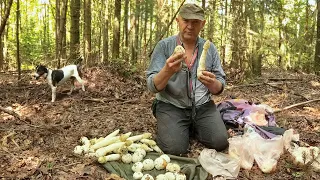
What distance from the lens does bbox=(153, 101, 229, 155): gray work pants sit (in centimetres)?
403

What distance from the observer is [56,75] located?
7211mm

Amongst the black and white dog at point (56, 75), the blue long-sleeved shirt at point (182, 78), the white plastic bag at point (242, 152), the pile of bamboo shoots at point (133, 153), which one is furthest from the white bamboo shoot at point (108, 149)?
the black and white dog at point (56, 75)

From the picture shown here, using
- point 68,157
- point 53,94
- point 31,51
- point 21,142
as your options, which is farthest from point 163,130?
point 31,51

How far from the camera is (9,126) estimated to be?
451cm

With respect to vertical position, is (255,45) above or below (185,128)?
above

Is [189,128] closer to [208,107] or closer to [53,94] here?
[208,107]

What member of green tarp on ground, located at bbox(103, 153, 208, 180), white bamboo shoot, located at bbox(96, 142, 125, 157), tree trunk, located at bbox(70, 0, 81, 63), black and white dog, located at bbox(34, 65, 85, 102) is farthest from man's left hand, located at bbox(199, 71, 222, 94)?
tree trunk, located at bbox(70, 0, 81, 63)

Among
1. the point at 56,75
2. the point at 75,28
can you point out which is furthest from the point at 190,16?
the point at 75,28

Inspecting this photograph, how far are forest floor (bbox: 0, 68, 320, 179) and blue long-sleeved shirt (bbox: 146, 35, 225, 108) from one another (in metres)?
0.67

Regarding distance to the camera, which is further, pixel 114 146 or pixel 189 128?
pixel 189 128

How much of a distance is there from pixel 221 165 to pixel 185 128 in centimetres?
89

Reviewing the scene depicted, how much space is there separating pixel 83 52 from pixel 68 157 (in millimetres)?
6713

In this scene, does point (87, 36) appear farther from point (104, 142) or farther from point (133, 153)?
point (133, 153)

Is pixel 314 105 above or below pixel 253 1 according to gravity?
below
